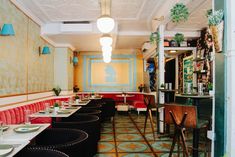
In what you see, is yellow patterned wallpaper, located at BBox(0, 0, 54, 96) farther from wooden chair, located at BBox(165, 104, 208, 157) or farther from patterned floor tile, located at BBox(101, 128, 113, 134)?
wooden chair, located at BBox(165, 104, 208, 157)

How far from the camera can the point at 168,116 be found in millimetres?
3199

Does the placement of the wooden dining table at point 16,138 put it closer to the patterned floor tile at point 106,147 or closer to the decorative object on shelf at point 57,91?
the patterned floor tile at point 106,147

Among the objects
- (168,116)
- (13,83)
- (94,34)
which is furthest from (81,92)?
(168,116)

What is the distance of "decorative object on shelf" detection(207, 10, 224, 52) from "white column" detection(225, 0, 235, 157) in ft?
0.27

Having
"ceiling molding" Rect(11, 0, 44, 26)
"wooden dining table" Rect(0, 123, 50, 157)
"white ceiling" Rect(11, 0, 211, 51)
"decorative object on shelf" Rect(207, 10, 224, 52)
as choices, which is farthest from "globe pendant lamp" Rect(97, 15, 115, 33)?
"ceiling molding" Rect(11, 0, 44, 26)

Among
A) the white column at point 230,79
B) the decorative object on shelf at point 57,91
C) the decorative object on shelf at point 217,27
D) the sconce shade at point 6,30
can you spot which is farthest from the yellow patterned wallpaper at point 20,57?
the white column at point 230,79

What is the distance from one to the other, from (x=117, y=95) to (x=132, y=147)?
5.74 meters

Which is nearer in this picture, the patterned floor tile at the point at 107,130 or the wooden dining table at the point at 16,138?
the wooden dining table at the point at 16,138

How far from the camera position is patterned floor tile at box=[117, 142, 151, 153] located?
156 inches

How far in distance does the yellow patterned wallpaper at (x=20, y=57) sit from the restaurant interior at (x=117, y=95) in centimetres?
2

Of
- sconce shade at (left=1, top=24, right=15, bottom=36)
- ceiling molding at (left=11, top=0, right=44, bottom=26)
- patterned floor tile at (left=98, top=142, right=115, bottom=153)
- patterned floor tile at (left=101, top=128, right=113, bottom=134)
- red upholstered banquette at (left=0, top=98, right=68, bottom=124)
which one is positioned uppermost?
ceiling molding at (left=11, top=0, right=44, bottom=26)

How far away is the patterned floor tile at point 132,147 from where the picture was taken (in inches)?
156

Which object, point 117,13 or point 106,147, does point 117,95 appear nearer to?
point 117,13

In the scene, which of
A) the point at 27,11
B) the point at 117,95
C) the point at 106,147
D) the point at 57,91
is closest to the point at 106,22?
the point at 106,147
